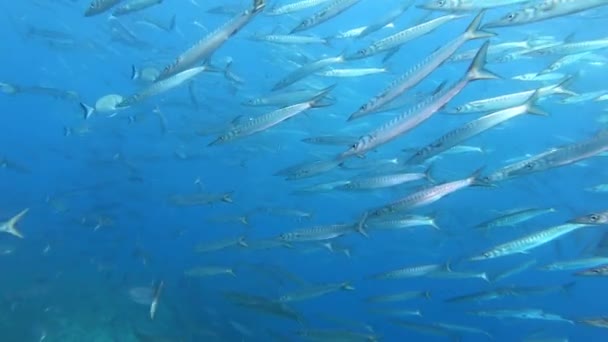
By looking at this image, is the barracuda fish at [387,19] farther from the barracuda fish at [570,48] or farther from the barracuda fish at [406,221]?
the barracuda fish at [406,221]

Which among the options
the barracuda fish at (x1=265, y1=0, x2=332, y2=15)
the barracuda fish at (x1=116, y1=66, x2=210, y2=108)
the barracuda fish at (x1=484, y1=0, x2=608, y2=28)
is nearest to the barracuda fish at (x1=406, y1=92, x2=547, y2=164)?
the barracuda fish at (x1=484, y1=0, x2=608, y2=28)

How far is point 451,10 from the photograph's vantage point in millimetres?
5484

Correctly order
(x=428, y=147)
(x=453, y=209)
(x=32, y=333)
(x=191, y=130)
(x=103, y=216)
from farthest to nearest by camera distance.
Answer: (x=453, y=209), (x=191, y=130), (x=103, y=216), (x=32, y=333), (x=428, y=147)

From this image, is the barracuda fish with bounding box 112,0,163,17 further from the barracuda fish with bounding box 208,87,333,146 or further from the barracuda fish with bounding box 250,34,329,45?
the barracuda fish with bounding box 250,34,329,45

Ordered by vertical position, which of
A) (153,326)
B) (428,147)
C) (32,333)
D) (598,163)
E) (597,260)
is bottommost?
(153,326)

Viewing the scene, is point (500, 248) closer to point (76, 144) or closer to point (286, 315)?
point (286, 315)

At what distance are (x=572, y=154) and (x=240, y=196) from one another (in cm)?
3013

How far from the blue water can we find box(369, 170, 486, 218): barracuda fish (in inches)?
92.7

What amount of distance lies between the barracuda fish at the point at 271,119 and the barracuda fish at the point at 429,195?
4.10 feet

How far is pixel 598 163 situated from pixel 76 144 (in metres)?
27.0

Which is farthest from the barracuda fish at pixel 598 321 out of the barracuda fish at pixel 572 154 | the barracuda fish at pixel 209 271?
the barracuda fish at pixel 209 271

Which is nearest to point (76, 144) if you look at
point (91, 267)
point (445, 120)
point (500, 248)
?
point (91, 267)

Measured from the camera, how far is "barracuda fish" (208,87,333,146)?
5.10 meters

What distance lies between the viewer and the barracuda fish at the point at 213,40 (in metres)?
4.29
